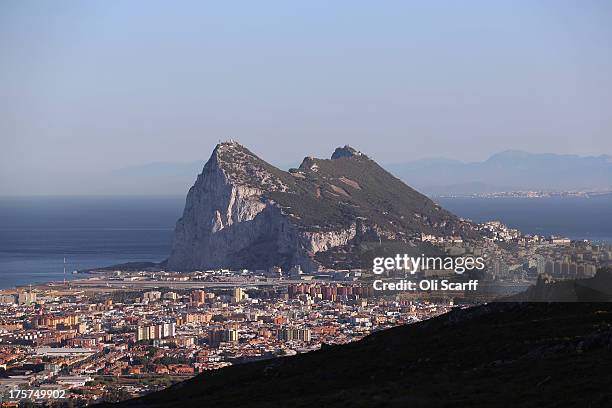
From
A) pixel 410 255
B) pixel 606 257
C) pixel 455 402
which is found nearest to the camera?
pixel 455 402

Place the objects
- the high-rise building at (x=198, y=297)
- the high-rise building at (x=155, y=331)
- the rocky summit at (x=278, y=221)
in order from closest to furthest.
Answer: the high-rise building at (x=155, y=331) → the high-rise building at (x=198, y=297) → the rocky summit at (x=278, y=221)

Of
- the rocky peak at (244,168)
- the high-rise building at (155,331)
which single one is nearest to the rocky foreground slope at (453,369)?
the high-rise building at (155,331)

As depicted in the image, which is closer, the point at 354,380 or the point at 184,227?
the point at 354,380

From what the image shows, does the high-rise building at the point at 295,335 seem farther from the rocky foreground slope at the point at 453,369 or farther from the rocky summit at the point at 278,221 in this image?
the rocky summit at the point at 278,221

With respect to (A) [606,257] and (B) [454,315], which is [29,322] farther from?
(B) [454,315]

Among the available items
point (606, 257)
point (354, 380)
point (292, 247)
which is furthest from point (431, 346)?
point (292, 247)

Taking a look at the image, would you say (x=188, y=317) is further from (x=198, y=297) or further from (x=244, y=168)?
(x=244, y=168)
